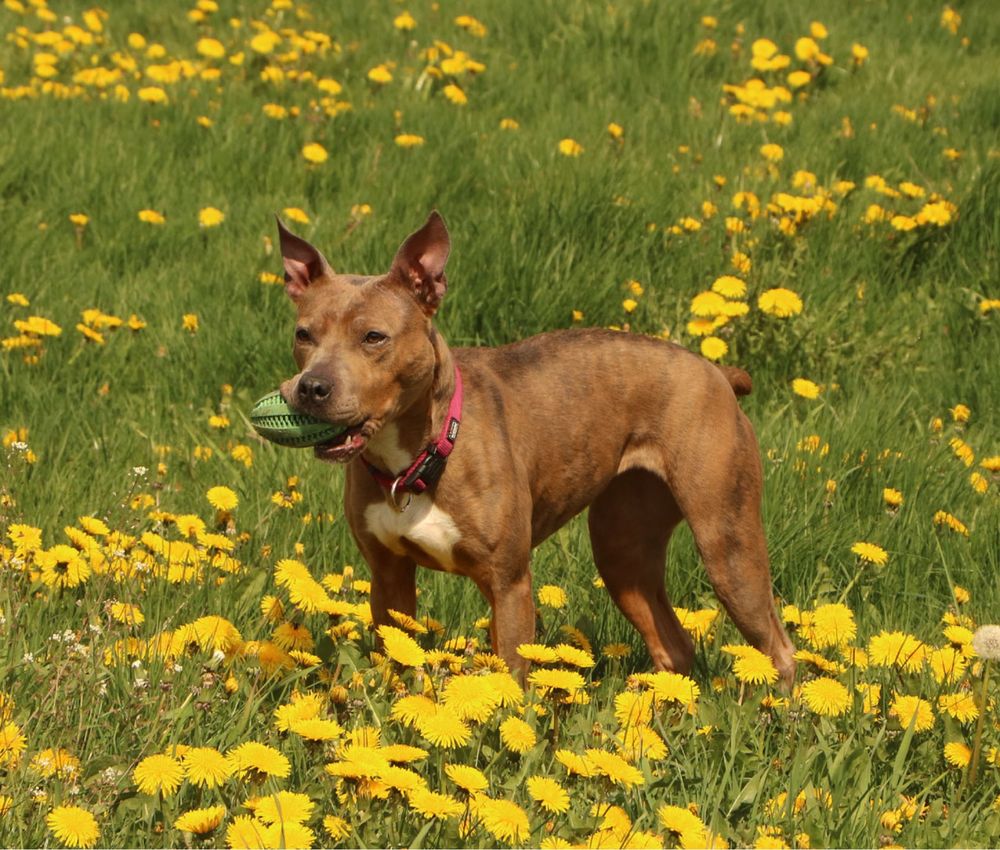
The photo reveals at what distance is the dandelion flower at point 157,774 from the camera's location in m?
3.18

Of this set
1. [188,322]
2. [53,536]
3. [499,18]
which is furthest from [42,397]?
[499,18]

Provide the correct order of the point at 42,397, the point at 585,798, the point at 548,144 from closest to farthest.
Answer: the point at 585,798, the point at 42,397, the point at 548,144

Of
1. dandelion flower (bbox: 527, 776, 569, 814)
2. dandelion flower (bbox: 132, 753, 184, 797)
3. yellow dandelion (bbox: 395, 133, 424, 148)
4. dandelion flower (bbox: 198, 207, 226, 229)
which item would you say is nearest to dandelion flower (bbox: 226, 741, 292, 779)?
dandelion flower (bbox: 132, 753, 184, 797)

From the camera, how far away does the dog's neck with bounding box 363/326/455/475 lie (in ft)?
14.5

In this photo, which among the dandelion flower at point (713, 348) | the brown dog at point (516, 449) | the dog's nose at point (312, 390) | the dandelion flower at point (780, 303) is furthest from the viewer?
the dandelion flower at point (780, 303)

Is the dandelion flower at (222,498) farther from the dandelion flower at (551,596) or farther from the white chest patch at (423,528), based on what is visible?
the dandelion flower at (551,596)

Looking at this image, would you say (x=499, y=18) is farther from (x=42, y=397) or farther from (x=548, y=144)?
(x=42, y=397)

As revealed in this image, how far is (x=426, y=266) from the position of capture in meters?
4.54

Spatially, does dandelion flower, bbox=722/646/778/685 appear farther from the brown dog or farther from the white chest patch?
the white chest patch

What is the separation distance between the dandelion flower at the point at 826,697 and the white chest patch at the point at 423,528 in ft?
3.68

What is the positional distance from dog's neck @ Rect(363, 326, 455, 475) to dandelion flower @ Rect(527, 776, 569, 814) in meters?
1.38

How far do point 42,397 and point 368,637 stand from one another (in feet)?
7.38

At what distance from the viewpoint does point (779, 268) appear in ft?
24.1

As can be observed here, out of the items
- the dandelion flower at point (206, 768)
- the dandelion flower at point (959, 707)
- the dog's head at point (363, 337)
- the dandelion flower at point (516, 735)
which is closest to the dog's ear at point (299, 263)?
the dog's head at point (363, 337)
